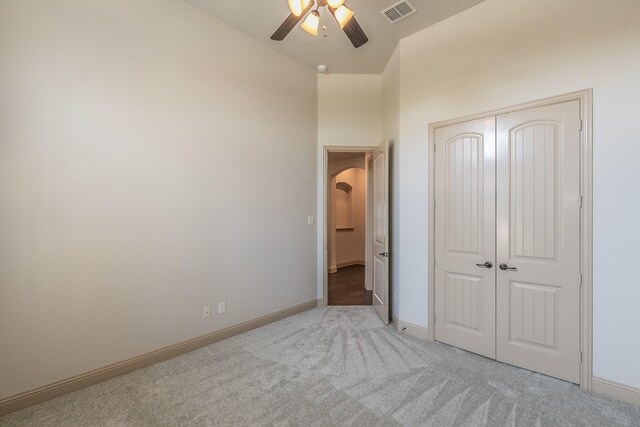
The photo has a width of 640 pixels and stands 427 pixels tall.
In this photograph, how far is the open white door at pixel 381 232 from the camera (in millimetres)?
3594

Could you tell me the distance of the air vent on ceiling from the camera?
112 inches

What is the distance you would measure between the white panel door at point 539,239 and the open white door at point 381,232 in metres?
1.22

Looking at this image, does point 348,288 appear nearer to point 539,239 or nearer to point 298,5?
point 539,239

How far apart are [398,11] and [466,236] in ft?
7.83

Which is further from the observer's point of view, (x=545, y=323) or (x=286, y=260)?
(x=286, y=260)

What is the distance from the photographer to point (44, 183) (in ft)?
6.88

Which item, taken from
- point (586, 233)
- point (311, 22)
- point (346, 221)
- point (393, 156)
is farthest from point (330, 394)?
point (346, 221)

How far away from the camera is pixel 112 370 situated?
2406mm

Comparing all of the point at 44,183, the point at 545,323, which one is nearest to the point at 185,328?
the point at 44,183

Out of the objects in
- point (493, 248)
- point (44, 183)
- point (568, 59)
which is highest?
point (568, 59)

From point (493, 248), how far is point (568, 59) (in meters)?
1.68

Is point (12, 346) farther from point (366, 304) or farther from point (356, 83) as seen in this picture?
point (356, 83)

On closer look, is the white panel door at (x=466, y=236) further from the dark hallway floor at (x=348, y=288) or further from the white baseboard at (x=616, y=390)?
the dark hallway floor at (x=348, y=288)

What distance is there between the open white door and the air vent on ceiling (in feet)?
4.33
